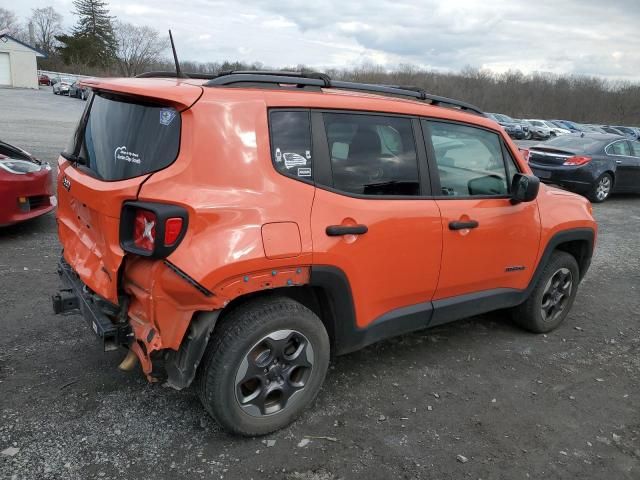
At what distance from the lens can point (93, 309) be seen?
283cm

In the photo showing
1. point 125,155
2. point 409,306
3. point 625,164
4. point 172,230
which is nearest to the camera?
point 172,230

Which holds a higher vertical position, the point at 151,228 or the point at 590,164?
the point at 151,228

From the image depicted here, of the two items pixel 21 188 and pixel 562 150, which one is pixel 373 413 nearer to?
pixel 21 188

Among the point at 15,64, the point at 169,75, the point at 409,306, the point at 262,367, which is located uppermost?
the point at 15,64

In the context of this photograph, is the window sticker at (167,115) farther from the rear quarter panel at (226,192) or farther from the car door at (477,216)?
the car door at (477,216)

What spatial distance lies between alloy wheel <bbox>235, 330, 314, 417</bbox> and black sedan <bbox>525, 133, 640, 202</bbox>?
→ 33.1 feet

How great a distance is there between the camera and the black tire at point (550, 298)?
14.1 feet

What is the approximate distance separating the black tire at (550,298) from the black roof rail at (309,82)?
146 cm

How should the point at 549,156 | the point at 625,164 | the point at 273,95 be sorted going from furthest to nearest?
the point at 625,164 → the point at 549,156 → the point at 273,95

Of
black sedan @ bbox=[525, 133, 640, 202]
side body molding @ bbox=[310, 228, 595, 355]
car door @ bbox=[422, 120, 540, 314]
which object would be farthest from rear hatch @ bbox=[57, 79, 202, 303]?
black sedan @ bbox=[525, 133, 640, 202]

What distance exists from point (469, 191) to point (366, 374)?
145 centimetres

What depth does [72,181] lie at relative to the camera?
9.77 ft

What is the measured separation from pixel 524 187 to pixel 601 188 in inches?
373

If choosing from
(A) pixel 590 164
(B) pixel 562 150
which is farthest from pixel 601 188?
(B) pixel 562 150
